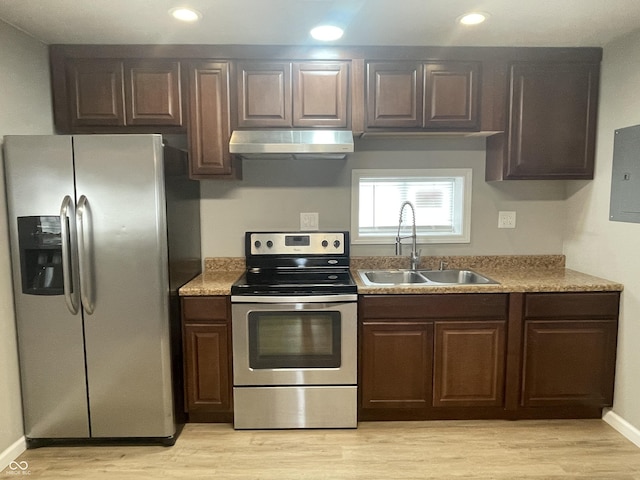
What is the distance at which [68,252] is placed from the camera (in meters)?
2.19

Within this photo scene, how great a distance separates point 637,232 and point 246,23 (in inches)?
95.7

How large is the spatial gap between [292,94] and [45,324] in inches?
74.8

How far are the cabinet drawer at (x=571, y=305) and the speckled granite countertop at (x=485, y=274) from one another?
39 millimetres

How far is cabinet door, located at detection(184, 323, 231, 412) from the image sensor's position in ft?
8.20

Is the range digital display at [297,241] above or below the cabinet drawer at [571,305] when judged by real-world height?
above

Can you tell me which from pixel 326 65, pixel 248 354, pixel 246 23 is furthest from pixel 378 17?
pixel 248 354

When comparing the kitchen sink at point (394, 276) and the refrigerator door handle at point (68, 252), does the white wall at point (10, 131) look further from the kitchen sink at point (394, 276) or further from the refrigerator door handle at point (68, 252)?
the kitchen sink at point (394, 276)

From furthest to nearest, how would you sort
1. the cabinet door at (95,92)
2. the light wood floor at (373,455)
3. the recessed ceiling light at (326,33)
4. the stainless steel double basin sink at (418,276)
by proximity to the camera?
the stainless steel double basin sink at (418,276)
the cabinet door at (95,92)
the recessed ceiling light at (326,33)
the light wood floor at (373,455)

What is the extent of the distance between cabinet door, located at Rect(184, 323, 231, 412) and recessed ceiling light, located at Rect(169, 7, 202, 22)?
5.45 ft

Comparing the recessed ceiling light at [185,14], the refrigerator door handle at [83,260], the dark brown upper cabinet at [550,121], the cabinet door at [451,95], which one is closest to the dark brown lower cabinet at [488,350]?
the dark brown upper cabinet at [550,121]

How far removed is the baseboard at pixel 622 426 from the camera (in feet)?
7.93

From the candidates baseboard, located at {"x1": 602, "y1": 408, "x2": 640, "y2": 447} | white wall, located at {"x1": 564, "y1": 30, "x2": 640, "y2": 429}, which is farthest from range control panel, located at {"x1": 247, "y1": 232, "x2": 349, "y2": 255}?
baseboard, located at {"x1": 602, "y1": 408, "x2": 640, "y2": 447}

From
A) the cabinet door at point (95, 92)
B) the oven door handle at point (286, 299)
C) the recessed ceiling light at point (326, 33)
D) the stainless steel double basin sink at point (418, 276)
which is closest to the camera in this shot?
the recessed ceiling light at point (326, 33)

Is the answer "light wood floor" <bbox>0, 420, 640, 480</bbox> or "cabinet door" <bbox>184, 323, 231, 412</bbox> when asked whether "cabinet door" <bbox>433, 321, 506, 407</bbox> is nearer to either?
"light wood floor" <bbox>0, 420, 640, 480</bbox>
